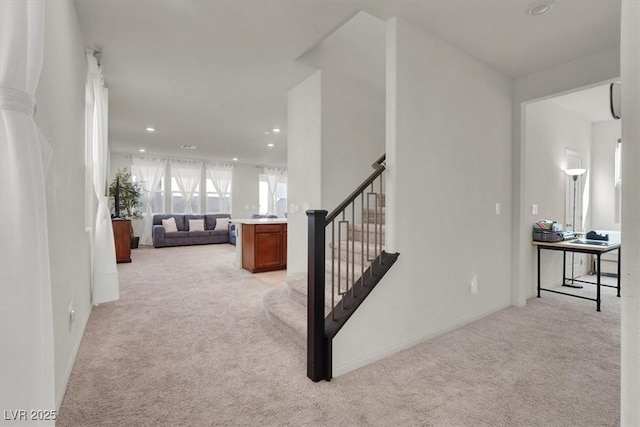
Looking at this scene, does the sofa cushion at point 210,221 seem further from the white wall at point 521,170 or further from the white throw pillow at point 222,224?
the white wall at point 521,170

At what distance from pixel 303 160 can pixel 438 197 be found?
170 cm

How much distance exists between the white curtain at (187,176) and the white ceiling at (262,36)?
5338mm

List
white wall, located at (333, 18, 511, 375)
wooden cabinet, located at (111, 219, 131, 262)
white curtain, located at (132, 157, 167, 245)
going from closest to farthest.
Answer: white wall, located at (333, 18, 511, 375) → wooden cabinet, located at (111, 219, 131, 262) → white curtain, located at (132, 157, 167, 245)

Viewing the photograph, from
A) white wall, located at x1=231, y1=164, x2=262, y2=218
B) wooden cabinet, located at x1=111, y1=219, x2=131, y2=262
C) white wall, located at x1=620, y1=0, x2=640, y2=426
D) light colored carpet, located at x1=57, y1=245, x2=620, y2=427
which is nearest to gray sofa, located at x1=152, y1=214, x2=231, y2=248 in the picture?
white wall, located at x1=231, y1=164, x2=262, y2=218

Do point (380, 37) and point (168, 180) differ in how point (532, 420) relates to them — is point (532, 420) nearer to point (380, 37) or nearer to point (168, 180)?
point (380, 37)

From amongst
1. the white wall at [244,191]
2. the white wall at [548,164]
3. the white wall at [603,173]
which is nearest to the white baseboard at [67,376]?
the white wall at [548,164]

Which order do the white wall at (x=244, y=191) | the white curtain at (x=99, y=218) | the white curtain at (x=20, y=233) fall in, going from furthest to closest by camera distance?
the white wall at (x=244, y=191) → the white curtain at (x=99, y=218) → the white curtain at (x=20, y=233)

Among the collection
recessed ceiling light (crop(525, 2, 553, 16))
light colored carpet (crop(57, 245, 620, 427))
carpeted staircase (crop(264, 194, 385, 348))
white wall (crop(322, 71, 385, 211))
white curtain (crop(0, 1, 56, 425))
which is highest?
recessed ceiling light (crop(525, 2, 553, 16))

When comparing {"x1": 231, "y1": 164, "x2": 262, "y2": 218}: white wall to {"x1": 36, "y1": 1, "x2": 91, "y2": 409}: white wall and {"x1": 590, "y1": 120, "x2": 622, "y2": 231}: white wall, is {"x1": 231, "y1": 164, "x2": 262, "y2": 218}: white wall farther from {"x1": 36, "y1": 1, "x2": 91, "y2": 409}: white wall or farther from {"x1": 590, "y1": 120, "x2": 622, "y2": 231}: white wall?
{"x1": 590, "y1": 120, "x2": 622, "y2": 231}: white wall

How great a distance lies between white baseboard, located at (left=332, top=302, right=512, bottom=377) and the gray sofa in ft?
25.5

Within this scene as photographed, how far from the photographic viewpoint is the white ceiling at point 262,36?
2.38 m

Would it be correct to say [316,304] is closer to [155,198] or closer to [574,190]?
[574,190]

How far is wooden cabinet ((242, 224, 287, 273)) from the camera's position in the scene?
17.5 feet

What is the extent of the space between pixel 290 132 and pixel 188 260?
4.06 meters
